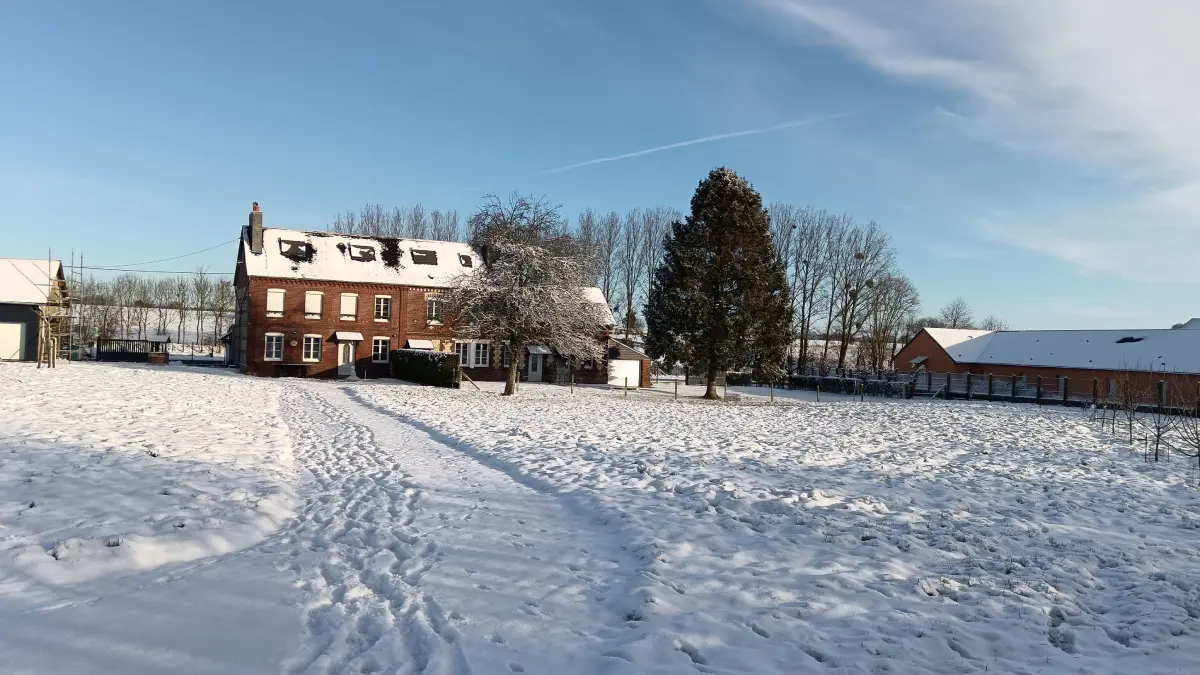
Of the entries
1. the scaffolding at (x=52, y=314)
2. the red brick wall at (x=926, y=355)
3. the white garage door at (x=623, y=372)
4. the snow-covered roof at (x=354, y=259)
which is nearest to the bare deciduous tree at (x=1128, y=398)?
the red brick wall at (x=926, y=355)

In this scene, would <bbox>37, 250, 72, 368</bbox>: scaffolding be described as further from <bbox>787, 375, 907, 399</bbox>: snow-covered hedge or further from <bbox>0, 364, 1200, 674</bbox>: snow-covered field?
<bbox>787, 375, 907, 399</bbox>: snow-covered hedge

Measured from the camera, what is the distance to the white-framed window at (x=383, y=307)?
4172cm

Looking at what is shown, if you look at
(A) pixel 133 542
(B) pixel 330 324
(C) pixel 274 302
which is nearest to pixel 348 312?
(B) pixel 330 324

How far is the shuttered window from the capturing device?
39625 millimetres

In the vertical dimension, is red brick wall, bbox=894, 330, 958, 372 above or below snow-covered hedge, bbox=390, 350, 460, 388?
above

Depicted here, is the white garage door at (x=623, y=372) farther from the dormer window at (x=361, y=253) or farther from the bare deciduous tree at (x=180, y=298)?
the bare deciduous tree at (x=180, y=298)

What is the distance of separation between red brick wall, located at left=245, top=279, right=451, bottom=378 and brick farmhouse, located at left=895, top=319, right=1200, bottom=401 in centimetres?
3265

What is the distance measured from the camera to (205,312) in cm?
9988

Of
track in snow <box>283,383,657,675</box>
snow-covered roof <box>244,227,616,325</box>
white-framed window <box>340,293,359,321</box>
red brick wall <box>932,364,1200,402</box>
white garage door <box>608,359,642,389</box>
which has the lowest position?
track in snow <box>283,383,657,675</box>

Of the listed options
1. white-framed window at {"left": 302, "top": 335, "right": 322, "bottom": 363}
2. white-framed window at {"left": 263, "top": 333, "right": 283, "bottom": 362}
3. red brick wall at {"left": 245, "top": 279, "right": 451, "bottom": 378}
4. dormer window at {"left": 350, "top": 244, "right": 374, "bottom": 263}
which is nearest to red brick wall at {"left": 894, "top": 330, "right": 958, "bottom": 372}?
red brick wall at {"left": 245, "top": 279, "right": 451, "bottom": 378}

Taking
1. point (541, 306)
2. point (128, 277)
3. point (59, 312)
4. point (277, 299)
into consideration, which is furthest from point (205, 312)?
point (541, 306)

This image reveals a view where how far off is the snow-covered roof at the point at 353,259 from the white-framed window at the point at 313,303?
99 cm

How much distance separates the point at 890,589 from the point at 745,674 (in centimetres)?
228

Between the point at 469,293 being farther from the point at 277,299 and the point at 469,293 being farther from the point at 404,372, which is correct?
the point at 277,299
